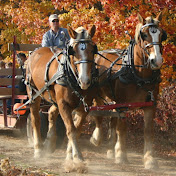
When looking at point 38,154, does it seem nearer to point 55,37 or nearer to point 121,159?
point 121,159

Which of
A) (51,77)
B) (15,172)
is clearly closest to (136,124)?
(51,77)

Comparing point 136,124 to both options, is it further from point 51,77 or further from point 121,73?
point 51,77

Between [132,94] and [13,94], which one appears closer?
[132,94]

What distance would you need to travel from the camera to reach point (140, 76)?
6930 mm

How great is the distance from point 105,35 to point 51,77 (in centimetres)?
Answer: 343

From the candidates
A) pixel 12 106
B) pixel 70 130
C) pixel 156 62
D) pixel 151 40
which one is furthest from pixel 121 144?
pixel 12 106

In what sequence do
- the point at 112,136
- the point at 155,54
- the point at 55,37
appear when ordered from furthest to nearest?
the point at 55,37, the point at 112,136, the point at 155,54

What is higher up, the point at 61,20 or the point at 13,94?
the point at 61,20

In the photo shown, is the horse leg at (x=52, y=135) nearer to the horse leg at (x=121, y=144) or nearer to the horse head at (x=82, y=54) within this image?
the horse leg at (x=121, y=144)

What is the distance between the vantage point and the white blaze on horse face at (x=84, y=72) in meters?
6.01

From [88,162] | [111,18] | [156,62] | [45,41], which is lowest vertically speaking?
[88,162]

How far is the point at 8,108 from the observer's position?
9586 millimetres

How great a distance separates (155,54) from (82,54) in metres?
1.17

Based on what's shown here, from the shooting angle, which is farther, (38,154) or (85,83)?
(38,154)
